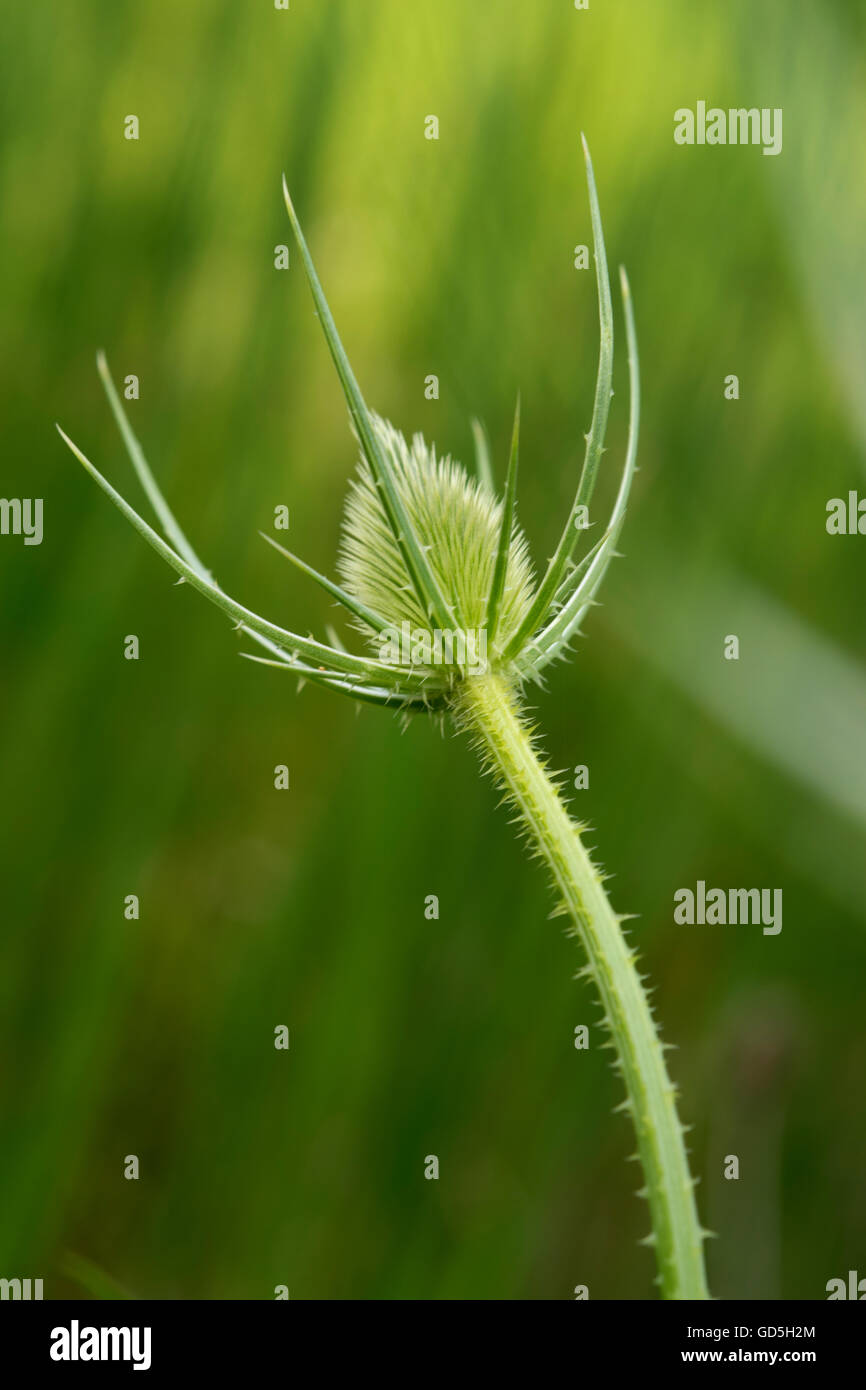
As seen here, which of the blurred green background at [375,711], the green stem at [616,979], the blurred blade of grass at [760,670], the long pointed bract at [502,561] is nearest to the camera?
the green stem at [616,979]

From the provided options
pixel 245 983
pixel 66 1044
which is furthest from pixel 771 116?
pixel 66 1044

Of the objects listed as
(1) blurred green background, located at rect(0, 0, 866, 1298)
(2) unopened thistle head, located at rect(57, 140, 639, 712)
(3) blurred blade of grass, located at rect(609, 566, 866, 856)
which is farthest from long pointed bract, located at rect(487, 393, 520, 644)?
(1) blurred green background, located at rect(0, 0, 866, 1298)

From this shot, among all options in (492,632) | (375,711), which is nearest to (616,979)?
(492,632)

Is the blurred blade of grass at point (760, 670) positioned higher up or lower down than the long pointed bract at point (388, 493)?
higher up

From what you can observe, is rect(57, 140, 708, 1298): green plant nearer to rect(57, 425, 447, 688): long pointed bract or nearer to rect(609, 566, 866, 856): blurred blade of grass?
rect(57, 425, 447, 688): long pointed bract

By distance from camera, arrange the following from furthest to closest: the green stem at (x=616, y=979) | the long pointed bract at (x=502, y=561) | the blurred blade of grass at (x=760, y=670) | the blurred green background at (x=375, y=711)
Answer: the blurred green background at (x=375, y=711), the blurred blade of grass at (x=760, y=670), the long pointed bract at (x=502, y=561), the green stem at (x=616, y=979)

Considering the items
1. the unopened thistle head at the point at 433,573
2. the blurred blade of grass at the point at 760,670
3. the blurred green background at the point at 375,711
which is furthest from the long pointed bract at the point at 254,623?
the blurred green background at the point at 375,711

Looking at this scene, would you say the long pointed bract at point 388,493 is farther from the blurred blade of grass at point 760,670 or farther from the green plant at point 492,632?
the blurred blade of grass at point 760,670

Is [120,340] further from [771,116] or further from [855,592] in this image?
[855,592]
